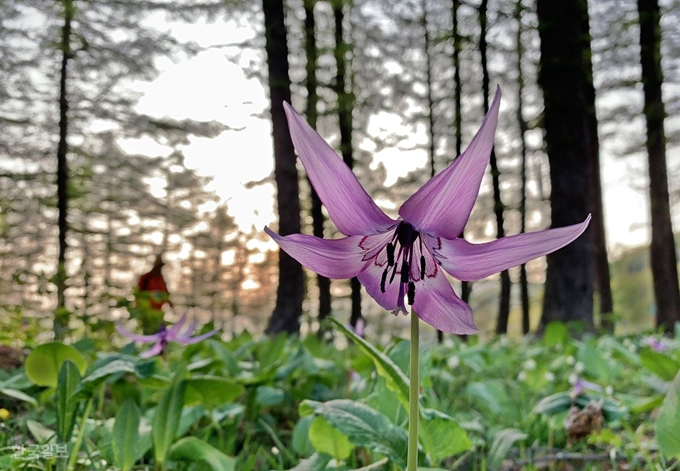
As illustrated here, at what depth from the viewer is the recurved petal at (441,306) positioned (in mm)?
685

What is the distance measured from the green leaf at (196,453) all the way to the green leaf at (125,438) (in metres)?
0.08

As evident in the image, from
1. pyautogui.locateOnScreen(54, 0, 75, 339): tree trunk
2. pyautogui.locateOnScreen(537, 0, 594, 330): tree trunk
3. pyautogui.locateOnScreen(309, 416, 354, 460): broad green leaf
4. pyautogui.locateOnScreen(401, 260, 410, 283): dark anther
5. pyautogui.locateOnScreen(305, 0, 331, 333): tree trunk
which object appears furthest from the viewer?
pyautogui.locateOnScreen(54, 0, 75, 339): tree trunk

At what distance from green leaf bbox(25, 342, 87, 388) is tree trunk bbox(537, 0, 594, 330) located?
18.1ft

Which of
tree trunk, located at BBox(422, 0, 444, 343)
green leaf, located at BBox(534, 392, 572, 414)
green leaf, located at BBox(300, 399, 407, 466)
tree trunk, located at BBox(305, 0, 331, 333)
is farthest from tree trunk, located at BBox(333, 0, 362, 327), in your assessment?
green leaf, located at BBox(300, 399, 407, 466)

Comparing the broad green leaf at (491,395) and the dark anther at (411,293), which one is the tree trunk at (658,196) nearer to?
the broad green leaf at (491,395)

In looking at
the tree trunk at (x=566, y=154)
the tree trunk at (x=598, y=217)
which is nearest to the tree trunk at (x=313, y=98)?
the tree trunk at (x=566, y=154)

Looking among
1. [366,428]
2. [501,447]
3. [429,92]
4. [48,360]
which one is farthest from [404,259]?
[429,92]

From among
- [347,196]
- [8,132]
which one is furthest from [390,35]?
[347,196]

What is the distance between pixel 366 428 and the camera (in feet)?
2.96

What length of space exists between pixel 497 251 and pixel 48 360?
113cm

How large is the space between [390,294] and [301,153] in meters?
0.26

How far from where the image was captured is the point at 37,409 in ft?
4.69

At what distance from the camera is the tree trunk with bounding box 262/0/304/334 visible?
726 centimetres

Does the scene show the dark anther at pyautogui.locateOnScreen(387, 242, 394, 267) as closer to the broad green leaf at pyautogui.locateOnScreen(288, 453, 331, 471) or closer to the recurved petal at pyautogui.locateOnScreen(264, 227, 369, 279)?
the recurved petal at pyautogui.locateOnScreen(264, 227, 369, 279)
